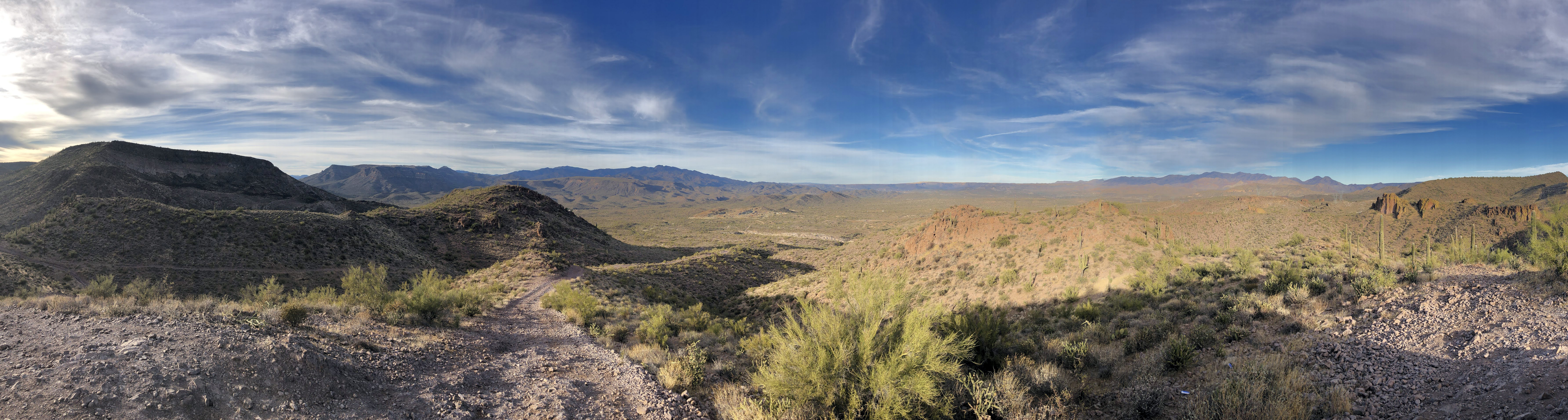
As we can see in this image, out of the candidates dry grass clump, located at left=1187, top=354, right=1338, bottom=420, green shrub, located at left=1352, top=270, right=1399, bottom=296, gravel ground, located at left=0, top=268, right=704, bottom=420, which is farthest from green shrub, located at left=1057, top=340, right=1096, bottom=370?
gravel ground, located at left=0, top=268, right=704, bottom=420

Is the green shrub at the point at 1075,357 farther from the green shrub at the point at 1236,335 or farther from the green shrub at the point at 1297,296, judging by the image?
the green shrub at the point at 1297,296

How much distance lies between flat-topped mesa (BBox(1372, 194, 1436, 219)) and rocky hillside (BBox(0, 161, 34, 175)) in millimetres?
122838

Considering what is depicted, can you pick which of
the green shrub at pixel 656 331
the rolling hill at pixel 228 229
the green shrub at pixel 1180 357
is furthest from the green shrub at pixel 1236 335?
the rolling hill at pixel 228 229

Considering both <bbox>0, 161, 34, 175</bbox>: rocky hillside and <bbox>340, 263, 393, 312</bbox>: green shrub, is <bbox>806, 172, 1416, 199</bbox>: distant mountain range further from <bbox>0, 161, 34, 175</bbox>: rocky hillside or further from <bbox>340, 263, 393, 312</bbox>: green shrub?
<bbox>0, 161, 34, 175</bbox>: rocky hillside

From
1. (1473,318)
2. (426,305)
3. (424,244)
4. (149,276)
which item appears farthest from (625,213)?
(1473,318)

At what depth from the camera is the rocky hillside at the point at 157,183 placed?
3738 centimetres

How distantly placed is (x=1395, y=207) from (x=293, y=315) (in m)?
60.3

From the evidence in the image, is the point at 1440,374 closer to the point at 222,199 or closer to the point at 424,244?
the point at 424,244

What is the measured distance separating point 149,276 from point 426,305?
2332 cm

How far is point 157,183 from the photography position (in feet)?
150

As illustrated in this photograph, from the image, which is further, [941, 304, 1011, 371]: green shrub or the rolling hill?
the rolling hill

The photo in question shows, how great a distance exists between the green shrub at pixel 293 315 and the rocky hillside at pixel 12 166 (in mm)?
78393

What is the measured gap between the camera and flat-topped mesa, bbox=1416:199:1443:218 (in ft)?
104

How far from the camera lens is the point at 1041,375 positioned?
796 centimetres
